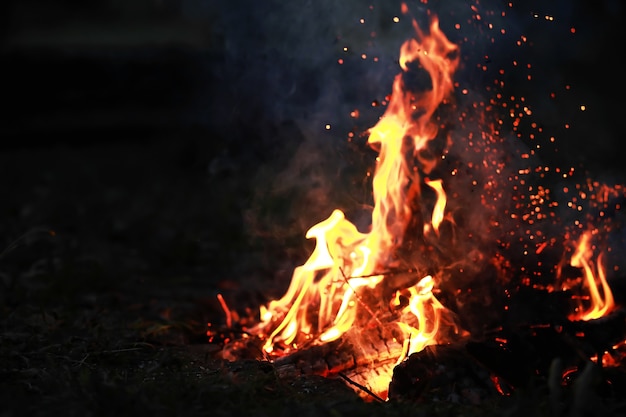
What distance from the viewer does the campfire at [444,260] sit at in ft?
15.6

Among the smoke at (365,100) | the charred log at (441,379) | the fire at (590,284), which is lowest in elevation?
the charred log at (441,379)

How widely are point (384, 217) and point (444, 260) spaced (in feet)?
1.63

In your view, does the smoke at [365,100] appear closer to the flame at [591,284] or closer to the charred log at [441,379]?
the flame at [591,284]

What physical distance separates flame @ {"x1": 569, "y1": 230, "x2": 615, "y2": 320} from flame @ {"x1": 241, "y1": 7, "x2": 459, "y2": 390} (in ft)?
3.02

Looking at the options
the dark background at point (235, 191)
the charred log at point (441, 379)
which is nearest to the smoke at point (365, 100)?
the dark background at point (235, 191)

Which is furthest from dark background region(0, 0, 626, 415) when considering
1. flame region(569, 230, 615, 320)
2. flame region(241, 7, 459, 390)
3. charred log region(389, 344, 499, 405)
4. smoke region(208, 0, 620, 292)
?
flame region(569, 230, 615, 320)

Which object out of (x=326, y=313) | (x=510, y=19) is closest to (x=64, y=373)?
(x=326, y=313)

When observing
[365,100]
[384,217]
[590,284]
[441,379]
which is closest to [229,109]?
[365,100]

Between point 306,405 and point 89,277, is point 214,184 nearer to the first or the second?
point 89,277

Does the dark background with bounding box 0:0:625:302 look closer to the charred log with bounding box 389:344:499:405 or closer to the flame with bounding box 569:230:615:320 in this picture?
the flame with bounding box 569:230:615:320

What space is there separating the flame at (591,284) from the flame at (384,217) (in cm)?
92

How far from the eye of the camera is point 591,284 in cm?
509

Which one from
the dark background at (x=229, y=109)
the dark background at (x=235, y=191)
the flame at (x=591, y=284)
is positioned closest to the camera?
the dark background at (x=235, y=191)

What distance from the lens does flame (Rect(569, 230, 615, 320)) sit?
16.3ft
